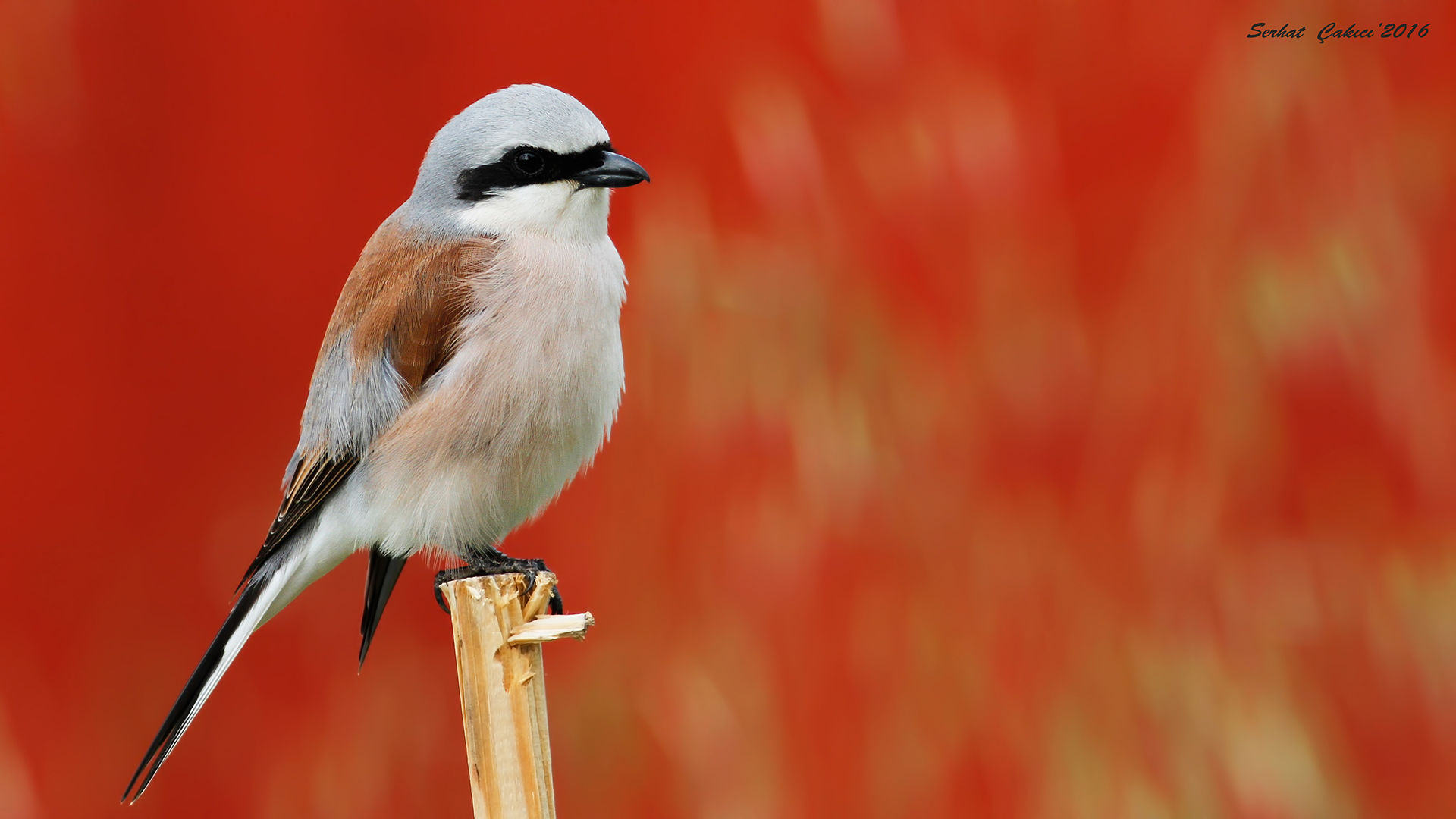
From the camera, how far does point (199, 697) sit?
1918mm

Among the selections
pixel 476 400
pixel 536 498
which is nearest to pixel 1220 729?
pixel 536 498

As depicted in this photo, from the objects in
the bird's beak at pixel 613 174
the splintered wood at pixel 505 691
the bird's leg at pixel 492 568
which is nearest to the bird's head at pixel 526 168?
the bird's beak at pixel 613 174

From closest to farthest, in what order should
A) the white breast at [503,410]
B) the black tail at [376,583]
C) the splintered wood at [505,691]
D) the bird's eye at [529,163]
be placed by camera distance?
the splintered wood at [505,691] → the white breast at [503,410] → the bird's eye at [529,163] → the black tail at [376,583]

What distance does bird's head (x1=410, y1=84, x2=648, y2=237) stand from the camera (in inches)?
82.7

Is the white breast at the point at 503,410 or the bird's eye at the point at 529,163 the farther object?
the bird's eye at the point at 529,163

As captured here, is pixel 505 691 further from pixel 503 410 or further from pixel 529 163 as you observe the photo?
pixel 529 163

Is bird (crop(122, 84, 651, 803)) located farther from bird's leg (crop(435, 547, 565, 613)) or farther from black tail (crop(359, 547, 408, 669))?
black tail (crop(359, 547, 408, 669))

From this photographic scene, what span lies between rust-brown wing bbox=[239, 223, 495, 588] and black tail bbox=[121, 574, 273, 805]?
0.36 ft

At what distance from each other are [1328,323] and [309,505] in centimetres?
270

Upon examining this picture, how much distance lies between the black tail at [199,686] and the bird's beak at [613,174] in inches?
36.1

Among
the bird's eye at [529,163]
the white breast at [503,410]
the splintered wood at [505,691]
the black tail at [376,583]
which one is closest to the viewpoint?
the splintered wood at [505,691]

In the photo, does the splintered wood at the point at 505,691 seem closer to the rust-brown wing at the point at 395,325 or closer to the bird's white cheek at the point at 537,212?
the rust-brown wing at the point at 395,325

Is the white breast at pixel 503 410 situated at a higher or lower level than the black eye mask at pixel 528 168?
lower

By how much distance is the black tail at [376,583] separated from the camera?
7.60 feet
